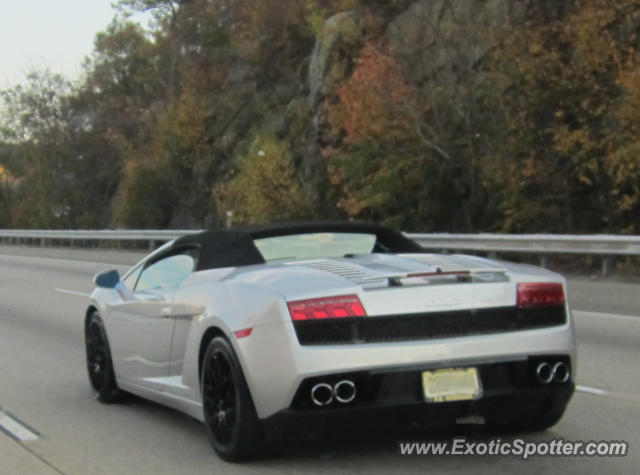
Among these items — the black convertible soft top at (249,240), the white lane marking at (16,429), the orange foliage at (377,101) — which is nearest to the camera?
the black convertible soft top at (249,240)

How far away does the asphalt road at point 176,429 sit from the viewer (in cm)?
579

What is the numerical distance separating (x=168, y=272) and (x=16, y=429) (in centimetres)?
146

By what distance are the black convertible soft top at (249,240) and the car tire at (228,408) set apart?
0.77 meters

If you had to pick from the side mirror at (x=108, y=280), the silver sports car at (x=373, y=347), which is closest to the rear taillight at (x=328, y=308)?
the silver sports car at (x=373, y=347)

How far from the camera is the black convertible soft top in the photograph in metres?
6.70

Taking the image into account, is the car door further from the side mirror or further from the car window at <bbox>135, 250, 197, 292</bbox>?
the side mirror

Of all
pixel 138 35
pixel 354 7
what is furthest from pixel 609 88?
pixel 138 35

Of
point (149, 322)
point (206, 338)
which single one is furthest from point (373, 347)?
point (149, 322)

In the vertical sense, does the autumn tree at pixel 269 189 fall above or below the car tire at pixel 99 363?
below

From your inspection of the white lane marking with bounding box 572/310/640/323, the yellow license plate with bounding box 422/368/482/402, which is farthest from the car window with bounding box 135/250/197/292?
the white lane marking with bounding box 572/310/640/323

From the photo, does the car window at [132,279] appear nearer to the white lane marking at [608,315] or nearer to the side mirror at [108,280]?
the side mirror at [108,280]

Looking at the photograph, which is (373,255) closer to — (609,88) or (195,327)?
(195,327)

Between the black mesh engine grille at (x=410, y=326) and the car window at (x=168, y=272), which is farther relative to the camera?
the car window at (x=168, y=272)

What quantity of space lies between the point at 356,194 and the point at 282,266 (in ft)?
102
